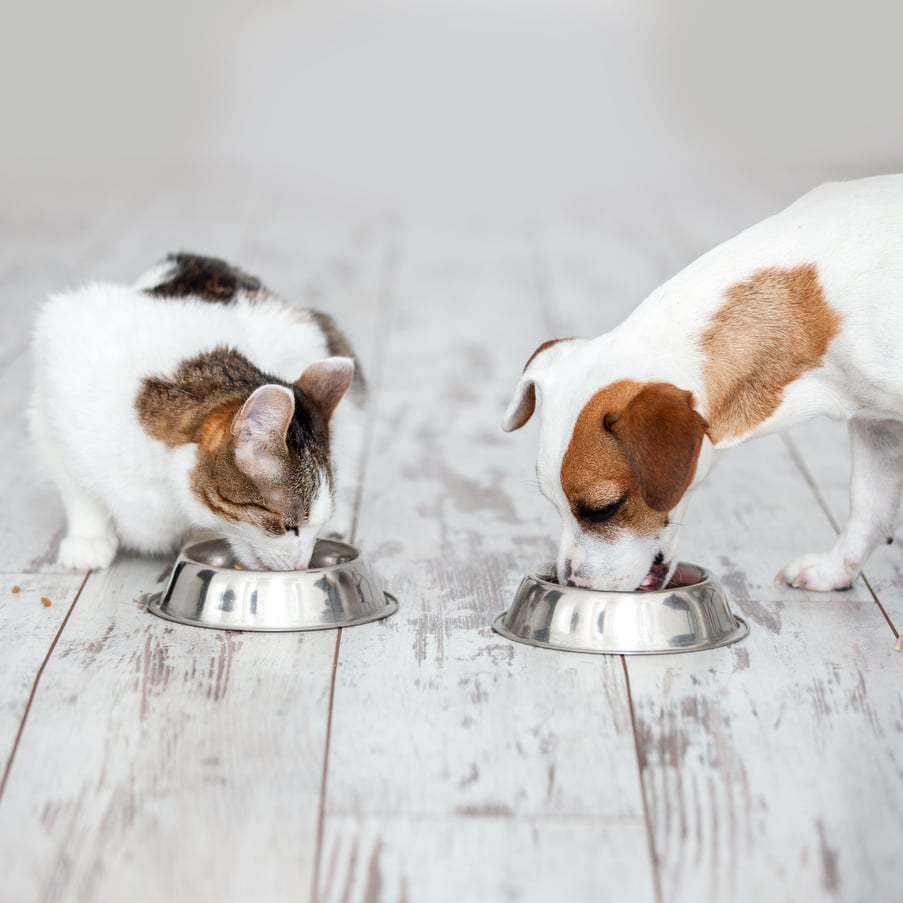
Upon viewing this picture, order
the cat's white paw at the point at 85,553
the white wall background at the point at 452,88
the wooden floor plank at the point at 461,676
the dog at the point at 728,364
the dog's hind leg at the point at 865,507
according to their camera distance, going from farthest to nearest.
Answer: the white wall background at the point at 452,88 → the cat's white paw at the point at 85,553 → the dog's hind leg at the point at 865,507 → the dog at the point at 728,364 → the wooden floor plank at the point at 461,676

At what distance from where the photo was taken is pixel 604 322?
5590 millimetres

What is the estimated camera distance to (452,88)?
1078 centimetres

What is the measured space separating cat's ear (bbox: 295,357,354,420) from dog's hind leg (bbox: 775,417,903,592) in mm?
1115

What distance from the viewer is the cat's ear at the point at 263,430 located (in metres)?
2.66

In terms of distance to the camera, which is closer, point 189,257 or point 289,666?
point 289,666

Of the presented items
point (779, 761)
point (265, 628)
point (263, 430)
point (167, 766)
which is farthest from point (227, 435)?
point (779, 761)

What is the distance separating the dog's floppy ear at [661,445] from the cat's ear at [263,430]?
674 mm

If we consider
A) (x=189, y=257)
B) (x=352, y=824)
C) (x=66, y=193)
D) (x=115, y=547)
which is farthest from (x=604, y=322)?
(x=66, y=193)

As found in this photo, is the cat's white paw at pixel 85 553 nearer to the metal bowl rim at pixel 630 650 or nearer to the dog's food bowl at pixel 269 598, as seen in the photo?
the dog's food bowl at pixel 269 598

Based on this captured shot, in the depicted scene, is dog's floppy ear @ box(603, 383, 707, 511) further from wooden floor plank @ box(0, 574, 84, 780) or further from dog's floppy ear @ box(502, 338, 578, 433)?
wooden floor plank @ box(0, 574, 84, 780)

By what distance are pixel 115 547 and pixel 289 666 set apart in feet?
2.63

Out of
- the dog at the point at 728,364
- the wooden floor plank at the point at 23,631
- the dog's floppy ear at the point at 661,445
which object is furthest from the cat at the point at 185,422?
the dog's floppy ear at the point at 661,445

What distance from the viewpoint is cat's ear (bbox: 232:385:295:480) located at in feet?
8.71

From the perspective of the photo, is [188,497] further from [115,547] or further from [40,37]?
[40,37]
